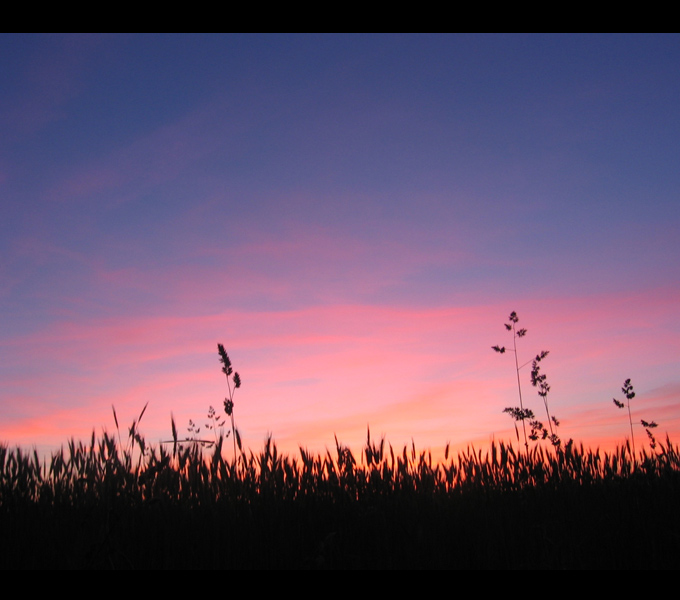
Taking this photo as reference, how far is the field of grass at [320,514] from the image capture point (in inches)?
196

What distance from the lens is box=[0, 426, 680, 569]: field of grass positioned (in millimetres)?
4980

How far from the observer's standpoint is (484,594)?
395 cm

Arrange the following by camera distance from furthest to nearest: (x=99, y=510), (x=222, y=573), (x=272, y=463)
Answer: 1. (x=272, y=463)
2. (x=99, y=510)
3. (x=222, y=573)

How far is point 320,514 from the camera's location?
5.61 meters

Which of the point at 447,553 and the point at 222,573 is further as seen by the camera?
the point at 447,553

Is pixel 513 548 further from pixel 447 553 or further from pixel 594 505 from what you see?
pixel 594 505
